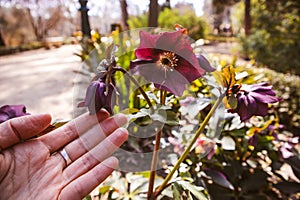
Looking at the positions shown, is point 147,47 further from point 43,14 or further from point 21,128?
point 43,14

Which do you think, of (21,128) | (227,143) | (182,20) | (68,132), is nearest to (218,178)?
(227,143)

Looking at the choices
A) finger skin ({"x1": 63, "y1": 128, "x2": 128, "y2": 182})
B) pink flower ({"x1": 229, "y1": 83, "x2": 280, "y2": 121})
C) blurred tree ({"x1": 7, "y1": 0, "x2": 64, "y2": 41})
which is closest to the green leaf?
pink flower ({"x1": 229, "y1": 83, "x2": 280, "y2": 121})

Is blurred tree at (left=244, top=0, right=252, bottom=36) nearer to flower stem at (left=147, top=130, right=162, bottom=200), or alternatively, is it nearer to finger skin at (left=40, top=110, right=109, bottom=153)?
flower stem at (left=147, top=130, right=162, bottom=200)

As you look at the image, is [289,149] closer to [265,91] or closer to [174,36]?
[265,91]

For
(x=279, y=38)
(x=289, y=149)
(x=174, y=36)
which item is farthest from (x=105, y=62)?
(x=279, y=38)

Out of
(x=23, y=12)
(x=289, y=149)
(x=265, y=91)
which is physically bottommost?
(x=289, y=149)

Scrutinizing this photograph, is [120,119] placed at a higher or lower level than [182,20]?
lower

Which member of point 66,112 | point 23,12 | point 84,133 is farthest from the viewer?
point 23,12
